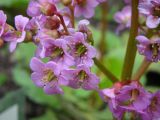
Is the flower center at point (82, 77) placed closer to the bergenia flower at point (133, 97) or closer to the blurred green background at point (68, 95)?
the bergenia flower at point (133, 97)

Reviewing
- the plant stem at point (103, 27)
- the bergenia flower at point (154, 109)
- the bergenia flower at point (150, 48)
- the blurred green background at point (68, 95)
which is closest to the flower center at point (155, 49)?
the bergenia flower at point (150, 48)

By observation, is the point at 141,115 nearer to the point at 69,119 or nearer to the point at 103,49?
the point at 69,119

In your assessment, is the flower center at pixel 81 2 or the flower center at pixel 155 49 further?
the flower center at pixel 81 2

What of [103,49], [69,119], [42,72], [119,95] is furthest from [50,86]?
[103,49]

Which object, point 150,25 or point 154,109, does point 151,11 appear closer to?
point 150,25

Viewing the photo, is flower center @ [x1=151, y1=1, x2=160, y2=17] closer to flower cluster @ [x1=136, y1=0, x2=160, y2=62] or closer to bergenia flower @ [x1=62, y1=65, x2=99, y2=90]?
flower cluster @ [x1=136, y1=0, x2=160, y2=62]

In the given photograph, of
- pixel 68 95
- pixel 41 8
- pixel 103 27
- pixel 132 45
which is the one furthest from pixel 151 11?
pixel 103 27
